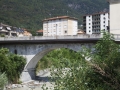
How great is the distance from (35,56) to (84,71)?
22475 millimetres

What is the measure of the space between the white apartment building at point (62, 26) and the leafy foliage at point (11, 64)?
1616 inches

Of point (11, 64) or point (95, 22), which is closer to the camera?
point (11, 64)

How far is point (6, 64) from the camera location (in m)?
24.5

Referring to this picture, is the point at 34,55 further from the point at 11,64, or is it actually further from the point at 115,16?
the point at 115,16

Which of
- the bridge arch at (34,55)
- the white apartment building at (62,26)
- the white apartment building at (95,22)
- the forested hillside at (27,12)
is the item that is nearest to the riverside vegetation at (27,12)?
the forested hillside at (27,12)

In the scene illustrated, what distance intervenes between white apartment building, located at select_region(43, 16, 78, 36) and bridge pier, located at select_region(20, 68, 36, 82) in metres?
38.8

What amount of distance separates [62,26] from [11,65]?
43.8 meters

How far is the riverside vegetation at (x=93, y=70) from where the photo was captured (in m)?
5.00

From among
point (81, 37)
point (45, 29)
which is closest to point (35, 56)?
point (81, 37)

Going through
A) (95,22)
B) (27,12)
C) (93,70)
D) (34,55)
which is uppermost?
(27,12)

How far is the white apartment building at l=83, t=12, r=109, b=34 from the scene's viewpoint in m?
75.6

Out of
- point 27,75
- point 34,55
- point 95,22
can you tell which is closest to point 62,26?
point 95,22

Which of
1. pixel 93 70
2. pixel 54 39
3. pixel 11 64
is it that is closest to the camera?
pixel 93 70

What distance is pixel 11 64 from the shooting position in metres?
25.5
